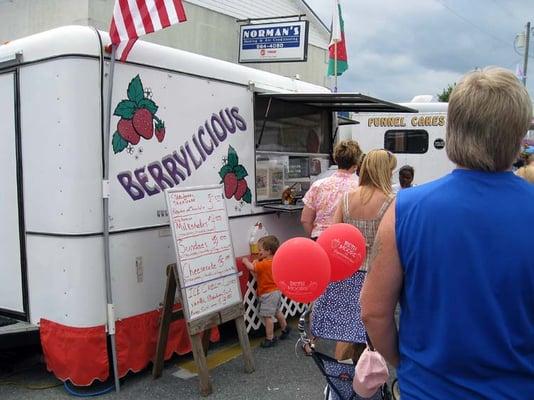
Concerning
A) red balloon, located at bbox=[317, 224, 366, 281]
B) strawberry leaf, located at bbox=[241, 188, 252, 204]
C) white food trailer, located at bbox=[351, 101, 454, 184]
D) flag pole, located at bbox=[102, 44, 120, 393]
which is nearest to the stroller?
red balloon, located at bbox=[317, 224, 366, 281]

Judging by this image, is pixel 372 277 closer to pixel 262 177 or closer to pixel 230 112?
pixel 230 112

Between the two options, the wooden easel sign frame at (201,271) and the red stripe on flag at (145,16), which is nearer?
the red stripe on flag at (145,16)

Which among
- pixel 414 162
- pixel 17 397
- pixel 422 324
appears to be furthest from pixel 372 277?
pixel 414 162

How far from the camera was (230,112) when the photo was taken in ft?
16.7

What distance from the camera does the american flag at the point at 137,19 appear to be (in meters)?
3.82

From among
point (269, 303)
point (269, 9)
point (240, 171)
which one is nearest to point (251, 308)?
point (269, 303)

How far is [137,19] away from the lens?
12.7ft

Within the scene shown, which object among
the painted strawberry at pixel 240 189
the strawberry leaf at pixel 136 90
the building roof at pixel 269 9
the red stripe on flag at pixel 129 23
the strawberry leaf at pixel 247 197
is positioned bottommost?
the strawberry leaf at pixel 247 197

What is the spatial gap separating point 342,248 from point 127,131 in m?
2.02

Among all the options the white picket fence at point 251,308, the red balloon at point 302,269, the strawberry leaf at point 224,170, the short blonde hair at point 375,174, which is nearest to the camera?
the red balloon at point 302,269

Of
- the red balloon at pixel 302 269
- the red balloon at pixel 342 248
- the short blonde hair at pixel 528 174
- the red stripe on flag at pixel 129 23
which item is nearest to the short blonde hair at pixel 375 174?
the red balloon at pixel 342 248

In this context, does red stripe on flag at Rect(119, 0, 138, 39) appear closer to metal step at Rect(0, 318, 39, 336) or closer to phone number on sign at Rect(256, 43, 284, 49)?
metal step at Rect(0, 318, 39, 336)

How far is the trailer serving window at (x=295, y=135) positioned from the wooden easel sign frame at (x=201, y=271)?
1126 mm

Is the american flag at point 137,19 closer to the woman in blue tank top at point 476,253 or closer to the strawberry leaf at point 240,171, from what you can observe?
the strawberry leaf at point 240,171
